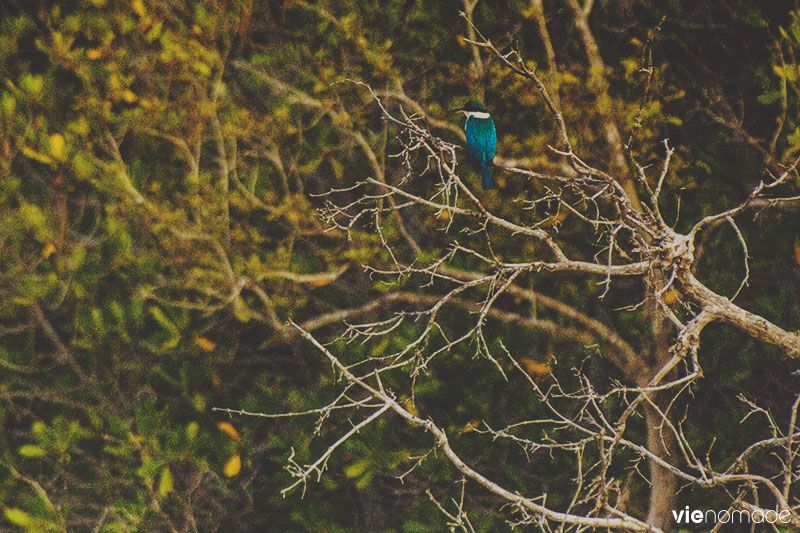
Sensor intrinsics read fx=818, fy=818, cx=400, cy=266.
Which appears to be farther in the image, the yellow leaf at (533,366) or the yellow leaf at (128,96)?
the yellow leaf at (533,366)

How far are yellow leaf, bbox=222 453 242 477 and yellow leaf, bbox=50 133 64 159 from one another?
2.63 metres

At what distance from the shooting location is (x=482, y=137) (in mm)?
4750

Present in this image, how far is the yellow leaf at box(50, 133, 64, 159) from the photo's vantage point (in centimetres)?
541

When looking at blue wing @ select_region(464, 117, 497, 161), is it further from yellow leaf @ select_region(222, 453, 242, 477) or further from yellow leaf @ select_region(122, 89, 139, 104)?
yellow leaf @ select_region(222, 453, 242, 477)

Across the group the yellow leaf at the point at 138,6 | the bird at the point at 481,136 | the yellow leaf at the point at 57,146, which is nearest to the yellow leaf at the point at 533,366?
the bird at the point at 481,136

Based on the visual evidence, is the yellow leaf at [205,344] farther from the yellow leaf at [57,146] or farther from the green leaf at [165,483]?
the yellow leaf at [57,146]

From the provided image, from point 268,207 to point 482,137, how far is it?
5.50ft

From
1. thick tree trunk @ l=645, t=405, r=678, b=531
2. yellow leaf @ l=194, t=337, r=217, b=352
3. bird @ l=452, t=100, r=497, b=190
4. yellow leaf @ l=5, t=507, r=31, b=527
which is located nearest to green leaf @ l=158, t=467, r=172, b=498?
yellow leaf @ l=5, t=507, r=31, b=527

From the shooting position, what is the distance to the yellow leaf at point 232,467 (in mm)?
6402

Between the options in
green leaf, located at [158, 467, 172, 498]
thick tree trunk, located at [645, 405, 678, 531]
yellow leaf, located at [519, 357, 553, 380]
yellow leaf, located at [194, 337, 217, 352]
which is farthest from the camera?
yellow leaf, located at [194, 337, 217, 352]

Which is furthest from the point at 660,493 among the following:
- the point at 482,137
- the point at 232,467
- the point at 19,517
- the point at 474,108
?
the point at 19,517

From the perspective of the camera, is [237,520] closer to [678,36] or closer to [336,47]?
[336,47]

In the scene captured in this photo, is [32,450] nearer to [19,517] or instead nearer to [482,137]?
[19,517]

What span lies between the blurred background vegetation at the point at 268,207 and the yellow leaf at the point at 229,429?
0.21ft
